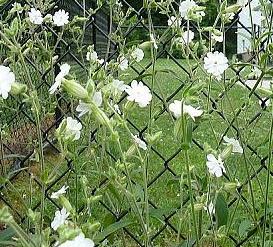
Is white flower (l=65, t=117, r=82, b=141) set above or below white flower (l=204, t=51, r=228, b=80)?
below

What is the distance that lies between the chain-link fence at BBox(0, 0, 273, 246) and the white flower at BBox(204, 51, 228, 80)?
51mm

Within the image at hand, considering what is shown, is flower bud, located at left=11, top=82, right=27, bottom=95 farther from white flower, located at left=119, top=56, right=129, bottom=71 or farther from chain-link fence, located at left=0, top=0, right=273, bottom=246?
white flower, located at left=119, top=56, right=129, bottom=71

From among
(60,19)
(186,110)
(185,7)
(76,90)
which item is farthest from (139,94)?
(60,19)

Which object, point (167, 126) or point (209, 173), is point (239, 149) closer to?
point (209, 173)

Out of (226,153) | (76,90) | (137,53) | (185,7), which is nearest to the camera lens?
(76,90)

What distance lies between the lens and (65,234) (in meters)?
0.65

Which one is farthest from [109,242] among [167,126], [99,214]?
[167,126]

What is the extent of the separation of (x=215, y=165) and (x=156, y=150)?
0.65m

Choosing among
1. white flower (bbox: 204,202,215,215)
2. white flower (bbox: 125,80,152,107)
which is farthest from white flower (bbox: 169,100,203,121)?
white flower (bbox: 204,202,215,215)

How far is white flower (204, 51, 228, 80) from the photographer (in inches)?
47.6

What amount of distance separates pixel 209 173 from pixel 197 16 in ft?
1.02

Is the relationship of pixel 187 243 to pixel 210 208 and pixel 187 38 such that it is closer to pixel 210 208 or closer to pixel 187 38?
pixel 210 208

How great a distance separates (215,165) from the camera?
106cm

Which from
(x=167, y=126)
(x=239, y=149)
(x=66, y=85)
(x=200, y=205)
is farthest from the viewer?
(x=167, y=126)
